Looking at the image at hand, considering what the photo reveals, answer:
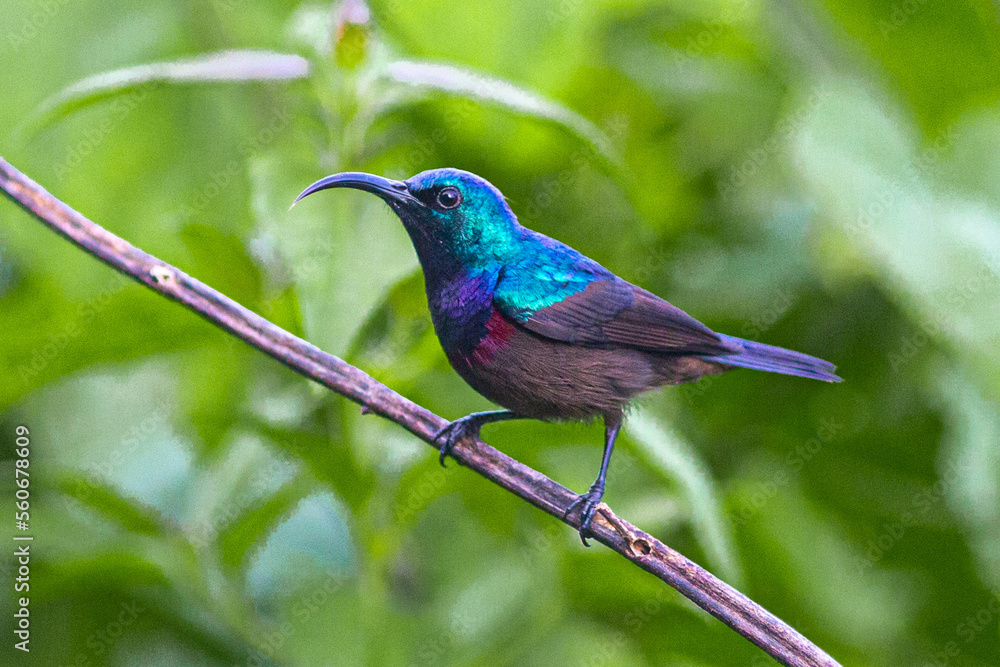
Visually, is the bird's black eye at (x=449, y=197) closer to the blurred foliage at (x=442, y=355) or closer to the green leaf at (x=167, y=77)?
the blurred foliage at (x=442, y=355)

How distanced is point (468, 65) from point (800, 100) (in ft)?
3.06

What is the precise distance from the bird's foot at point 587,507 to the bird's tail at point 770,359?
356 millimetres

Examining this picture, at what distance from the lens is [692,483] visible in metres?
1.82

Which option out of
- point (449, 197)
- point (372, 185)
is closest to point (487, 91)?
point (449, 197)

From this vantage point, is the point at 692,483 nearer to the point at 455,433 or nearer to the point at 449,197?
the point at 455,433

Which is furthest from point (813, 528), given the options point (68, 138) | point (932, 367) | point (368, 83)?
point (68, 138)

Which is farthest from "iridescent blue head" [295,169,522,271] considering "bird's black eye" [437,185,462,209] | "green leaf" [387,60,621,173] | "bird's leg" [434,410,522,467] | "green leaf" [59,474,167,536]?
"green leaf" [59,474,167,536]

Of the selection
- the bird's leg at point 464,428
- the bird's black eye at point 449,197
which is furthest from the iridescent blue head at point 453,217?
the bird's leg at point 464,428

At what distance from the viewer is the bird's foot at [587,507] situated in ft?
4.97

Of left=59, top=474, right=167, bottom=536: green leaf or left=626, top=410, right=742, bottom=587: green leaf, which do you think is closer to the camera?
left=626, top=410, right=742, bottom=587: green leaf

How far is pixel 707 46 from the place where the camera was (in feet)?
9.83

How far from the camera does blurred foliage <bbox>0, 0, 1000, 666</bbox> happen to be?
6.24 ft

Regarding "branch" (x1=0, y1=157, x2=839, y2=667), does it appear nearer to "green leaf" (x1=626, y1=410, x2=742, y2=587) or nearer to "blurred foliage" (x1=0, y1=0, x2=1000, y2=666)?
"blurred foliage" (x1=0, y1=0, x2=1000, y2=666)

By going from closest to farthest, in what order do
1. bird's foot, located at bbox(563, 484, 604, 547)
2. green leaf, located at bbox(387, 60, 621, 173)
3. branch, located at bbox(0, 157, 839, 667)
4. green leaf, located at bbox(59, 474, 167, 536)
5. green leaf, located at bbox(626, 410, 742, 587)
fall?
branch, located at bbox(0, 157, 839, 667) → bird's foot, located at bbox(563, 484, 604, 547) → green leaf, located at bbox(387, 60, 621, 173) → green leaf, located at bbox(626, 410, 742, 587) → green leaf, located at bbox(59, 474, 167, 536)
